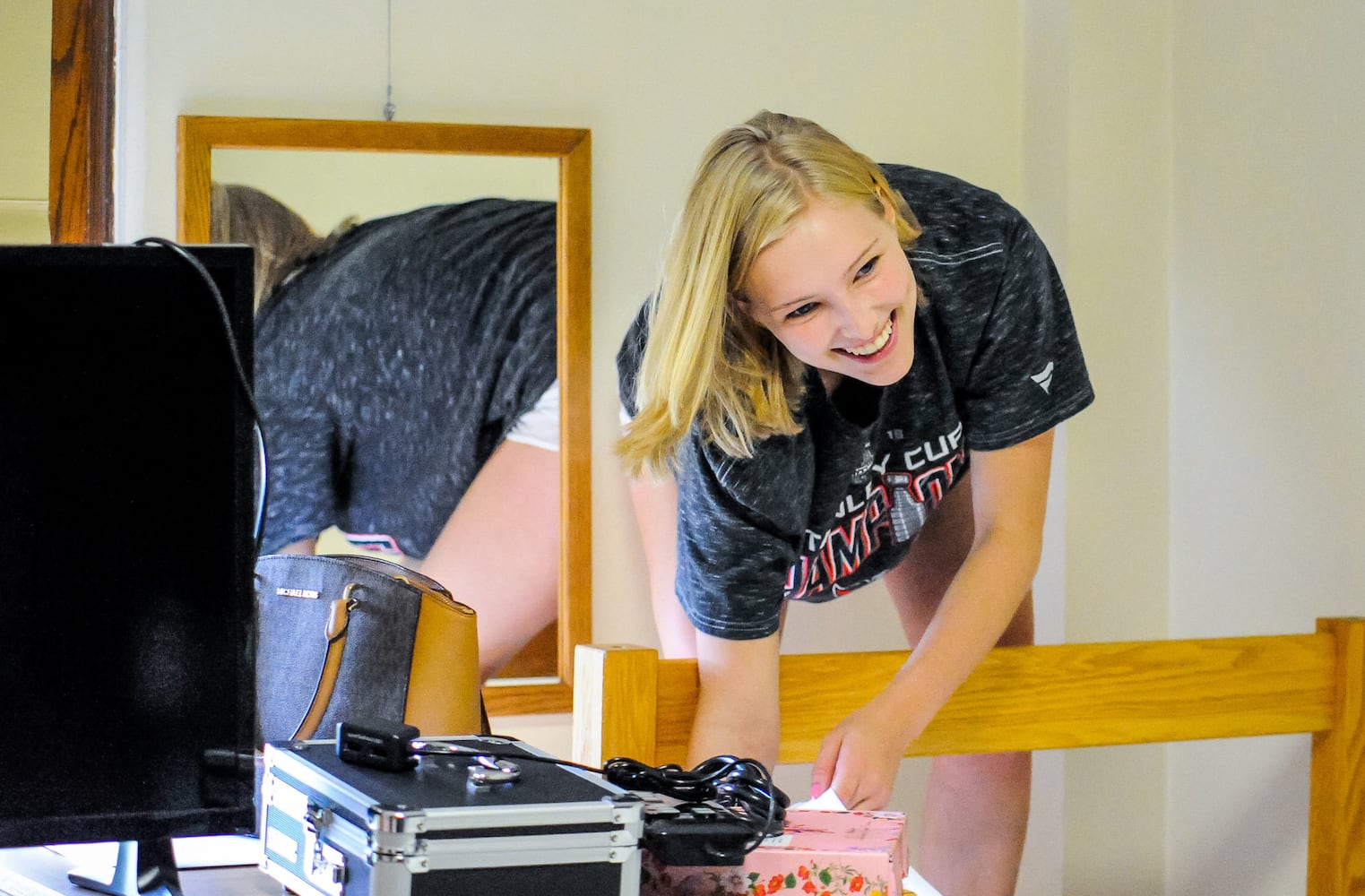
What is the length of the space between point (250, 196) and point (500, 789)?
1.54m

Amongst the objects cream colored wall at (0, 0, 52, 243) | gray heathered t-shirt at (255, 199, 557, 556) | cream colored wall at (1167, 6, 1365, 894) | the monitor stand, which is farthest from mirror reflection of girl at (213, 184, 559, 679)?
the monitor stand

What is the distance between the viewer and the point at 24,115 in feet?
6.34

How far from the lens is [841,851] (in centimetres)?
74

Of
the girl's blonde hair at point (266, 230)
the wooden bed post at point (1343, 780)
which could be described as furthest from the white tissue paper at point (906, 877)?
the girl's blonde hair at point (266, 230)

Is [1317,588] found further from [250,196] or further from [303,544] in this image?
[250,196]

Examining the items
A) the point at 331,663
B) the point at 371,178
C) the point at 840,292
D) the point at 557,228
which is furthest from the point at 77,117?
the point at 840,292

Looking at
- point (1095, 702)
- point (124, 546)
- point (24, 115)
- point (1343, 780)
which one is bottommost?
point (1343, 780)

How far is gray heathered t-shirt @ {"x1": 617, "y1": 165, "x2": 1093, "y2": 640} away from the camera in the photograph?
1.28 metres

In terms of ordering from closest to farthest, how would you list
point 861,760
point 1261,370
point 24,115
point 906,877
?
point 906,877 → point 861,760 → point 24,115 → point 1261,370

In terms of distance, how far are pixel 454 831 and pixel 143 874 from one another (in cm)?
25

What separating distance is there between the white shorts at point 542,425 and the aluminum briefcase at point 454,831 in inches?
55.5

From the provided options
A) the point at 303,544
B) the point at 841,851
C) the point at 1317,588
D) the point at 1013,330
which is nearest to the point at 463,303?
the point at 303,544

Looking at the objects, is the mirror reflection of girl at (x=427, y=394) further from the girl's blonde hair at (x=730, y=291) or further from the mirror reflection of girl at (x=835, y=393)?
the girl's blonde hair at (x=730, y=291)

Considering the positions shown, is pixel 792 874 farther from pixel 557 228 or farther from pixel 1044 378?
pixel 557 228
